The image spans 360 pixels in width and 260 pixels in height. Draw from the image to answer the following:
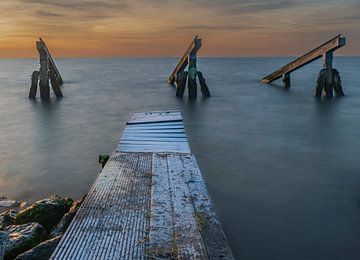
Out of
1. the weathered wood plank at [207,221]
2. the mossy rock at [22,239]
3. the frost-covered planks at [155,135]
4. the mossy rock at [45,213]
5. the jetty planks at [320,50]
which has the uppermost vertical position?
the jetty planks at [320,50]

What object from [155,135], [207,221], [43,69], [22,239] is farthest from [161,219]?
[43,69]

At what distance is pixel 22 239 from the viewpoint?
13.5ft

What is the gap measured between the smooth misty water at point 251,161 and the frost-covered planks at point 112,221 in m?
1.71

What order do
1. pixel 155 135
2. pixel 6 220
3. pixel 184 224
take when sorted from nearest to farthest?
pixel 184 224 → pixel 6 220 → pixel 155 135

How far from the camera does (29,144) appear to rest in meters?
11.1

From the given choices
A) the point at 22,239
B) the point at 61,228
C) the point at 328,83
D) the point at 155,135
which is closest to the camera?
the point at 22,239

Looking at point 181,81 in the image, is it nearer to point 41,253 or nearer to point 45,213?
point 45,213

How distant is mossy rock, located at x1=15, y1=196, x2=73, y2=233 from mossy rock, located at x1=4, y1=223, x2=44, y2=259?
479 mm

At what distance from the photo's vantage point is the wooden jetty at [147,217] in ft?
9.51

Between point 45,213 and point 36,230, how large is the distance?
0.80 meters

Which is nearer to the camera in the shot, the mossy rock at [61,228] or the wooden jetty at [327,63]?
the mossy rock at [61,228]

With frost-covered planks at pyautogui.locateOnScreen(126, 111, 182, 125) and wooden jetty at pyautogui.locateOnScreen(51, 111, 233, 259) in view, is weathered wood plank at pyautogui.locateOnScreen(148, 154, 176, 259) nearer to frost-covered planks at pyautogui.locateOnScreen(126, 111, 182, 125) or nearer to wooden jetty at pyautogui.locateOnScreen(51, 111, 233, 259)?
wooden jetty at pyautogui.locateOnScreen(51, 111, 233, 259)

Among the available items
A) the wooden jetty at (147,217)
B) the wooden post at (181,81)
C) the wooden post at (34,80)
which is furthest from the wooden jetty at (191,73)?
the wooden jetty at (147,217)

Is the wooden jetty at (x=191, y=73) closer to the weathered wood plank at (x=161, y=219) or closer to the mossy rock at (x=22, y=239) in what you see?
the weathered wood plank at (x=161, y=219)
